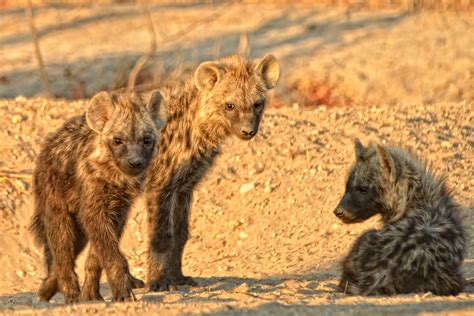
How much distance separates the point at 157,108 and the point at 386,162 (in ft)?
4.57

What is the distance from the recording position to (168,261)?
748cm

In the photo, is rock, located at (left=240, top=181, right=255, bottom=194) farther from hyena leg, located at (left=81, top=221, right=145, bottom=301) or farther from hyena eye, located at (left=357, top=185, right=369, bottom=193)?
hyena leg, located at (left=81, top=221, right=145, bottom=301)

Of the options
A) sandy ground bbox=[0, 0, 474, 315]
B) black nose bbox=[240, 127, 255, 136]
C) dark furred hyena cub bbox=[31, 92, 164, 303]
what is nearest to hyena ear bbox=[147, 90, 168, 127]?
dark furred hyena cub bbox=[31, 92, 164, 303]

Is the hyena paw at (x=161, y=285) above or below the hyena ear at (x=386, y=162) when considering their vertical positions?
below

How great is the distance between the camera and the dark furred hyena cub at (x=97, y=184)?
6.47 meters

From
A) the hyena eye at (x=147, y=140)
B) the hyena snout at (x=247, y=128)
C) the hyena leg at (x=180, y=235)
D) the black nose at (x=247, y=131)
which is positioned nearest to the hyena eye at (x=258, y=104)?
the hyena snout at (x=247, y=128)

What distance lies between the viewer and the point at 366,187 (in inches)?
280

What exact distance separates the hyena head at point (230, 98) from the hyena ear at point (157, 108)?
0.82m

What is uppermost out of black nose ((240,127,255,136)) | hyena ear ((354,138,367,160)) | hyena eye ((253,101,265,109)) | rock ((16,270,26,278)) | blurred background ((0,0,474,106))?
blurred background ((0,0,474,106))

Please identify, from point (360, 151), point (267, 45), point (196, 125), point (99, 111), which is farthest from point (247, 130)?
point (267, 45)

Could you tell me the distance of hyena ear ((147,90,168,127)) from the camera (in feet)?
22.5

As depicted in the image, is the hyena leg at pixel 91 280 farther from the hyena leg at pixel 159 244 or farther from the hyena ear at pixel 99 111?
the hyena leg at pixel 159 244

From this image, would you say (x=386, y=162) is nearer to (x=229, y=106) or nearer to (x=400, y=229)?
(x=400, y=229)

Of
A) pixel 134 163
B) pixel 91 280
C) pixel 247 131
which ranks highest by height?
pixel 247 131
